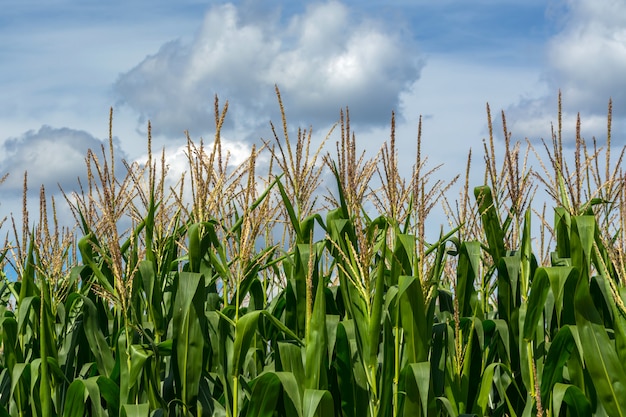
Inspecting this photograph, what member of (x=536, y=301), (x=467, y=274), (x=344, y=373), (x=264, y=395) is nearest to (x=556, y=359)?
(x=536, y=301)

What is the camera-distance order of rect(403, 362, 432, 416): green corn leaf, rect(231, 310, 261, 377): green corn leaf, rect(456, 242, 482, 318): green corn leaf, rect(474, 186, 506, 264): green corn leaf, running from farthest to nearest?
rect(474, 186, 506, 264): green corn leaf → rect(456, 242, 482, 318): green corn leaf → rect(231, 310, 261, 377): green corn leaf → rect(403, 362, 432, 416): green corn leaf

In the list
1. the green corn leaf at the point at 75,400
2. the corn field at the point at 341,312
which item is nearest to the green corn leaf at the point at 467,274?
the corn field at the point at 341,312

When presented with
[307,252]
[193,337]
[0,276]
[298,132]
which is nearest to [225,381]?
[193,337]

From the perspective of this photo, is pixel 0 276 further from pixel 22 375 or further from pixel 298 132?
pixel 298 132

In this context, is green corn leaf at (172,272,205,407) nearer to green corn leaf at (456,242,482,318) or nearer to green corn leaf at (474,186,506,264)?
green corn leaf at (456,242,482,318)

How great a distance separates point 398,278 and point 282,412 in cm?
96

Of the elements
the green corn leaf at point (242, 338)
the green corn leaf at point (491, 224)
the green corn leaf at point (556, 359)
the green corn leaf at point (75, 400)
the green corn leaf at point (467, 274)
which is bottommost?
the green corn leaf at point (75, 400)

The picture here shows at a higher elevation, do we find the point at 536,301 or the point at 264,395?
the point at 536,301

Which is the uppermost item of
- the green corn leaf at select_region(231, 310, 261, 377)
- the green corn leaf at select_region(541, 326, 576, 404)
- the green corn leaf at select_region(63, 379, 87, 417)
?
the green corn leaf at select_region(231, 310, 261, 377)

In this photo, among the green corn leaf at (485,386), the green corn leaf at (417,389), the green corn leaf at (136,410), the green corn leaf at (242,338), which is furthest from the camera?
the green corn leaf at (485,386)

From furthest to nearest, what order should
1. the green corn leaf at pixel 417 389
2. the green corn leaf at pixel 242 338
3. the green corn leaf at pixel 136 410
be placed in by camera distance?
the green corn leaf at pixel 136 410, the green corn leaf at pixel 242 338, the green corn leaf at pixel 417 389

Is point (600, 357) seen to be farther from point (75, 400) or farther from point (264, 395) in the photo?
point (75, 400)

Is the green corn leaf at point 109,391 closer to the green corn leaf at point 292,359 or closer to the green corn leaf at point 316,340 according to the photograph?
the green corn leaf at point 292,359

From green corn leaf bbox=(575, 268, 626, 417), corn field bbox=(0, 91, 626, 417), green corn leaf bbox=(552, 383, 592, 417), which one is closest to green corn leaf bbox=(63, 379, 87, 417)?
corn field bbox=(0, 91, 626, 417)
